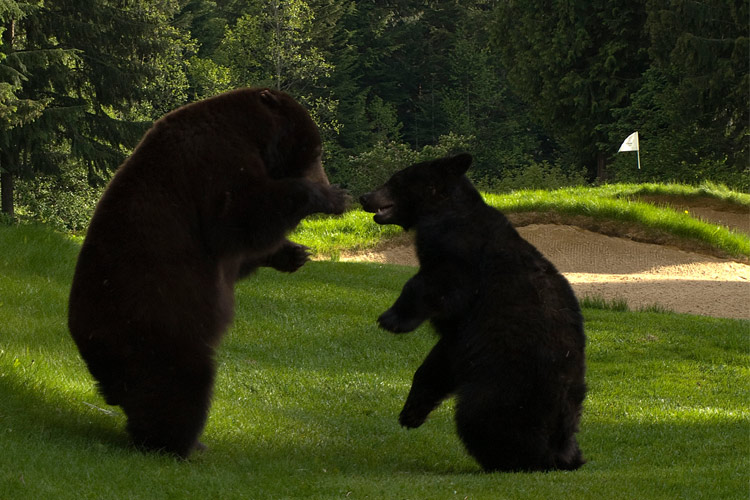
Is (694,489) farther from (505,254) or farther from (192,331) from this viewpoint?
(192,331)

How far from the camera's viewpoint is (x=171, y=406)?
190 inches

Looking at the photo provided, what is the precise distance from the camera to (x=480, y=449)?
5438mm

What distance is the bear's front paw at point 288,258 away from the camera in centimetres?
580

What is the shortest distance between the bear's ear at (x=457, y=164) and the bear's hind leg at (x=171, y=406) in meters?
2.01

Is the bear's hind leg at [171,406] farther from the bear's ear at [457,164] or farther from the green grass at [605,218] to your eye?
the green grass at [605,218]


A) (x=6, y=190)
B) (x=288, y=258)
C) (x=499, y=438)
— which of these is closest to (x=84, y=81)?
(x=6, y=190)

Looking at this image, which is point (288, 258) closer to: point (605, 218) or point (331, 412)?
point (331, 412)

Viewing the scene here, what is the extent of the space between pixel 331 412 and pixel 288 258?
2358 millimetres

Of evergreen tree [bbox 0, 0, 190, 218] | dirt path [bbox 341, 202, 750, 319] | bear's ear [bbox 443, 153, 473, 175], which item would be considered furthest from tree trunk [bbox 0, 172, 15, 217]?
bear's ear [bbox 443, 153, 473, 175]

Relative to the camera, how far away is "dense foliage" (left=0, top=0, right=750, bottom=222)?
2847 cm

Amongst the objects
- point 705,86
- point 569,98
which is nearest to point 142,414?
point 705,86

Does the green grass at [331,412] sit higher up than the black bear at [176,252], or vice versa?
the black bear at [176,252]

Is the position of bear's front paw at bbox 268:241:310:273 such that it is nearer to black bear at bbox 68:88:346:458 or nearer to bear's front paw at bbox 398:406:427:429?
black bear at bbox 68:88:346:458

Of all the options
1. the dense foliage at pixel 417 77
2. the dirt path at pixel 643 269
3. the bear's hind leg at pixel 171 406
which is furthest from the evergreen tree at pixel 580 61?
the bear's hind leg at pixel 171 406
